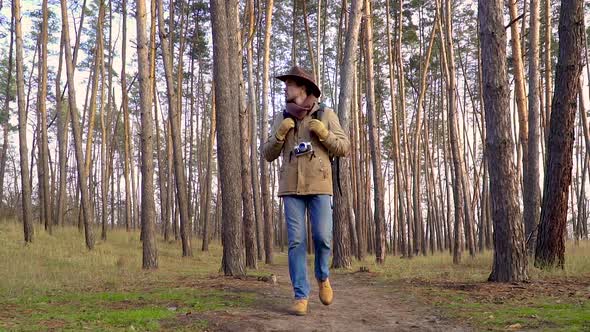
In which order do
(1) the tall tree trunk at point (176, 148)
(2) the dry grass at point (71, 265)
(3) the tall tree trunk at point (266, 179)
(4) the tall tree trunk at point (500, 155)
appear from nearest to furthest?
(4) the tall tree trunk at point (500, 155)
(2) the dry grass at point (71, 265)
(1) the tall tree trunk at point (176, 148)
(3) the tall tree trunk at point (266, 179)

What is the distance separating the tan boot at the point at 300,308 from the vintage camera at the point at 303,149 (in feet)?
4.36

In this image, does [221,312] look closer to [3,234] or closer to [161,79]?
[3,234]

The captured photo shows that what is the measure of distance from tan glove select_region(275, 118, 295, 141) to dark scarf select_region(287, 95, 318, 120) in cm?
11

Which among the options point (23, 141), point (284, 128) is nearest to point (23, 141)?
point (23, 141)

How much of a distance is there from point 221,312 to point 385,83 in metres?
29.0

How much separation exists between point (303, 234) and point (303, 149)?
78cm

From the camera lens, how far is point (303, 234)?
15.8 ft

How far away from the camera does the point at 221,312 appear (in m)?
4.75

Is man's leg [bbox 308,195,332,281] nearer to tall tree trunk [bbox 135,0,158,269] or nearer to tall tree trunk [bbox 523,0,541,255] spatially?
tall tree trunk [bbox 523,0,541,255]

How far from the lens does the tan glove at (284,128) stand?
15.7ft

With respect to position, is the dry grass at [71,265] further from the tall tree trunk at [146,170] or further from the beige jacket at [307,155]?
the beige jacket at [307,155]

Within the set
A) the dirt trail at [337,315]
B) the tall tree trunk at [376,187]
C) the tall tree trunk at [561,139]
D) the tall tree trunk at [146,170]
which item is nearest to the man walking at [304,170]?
the dirt trail at [337,315]

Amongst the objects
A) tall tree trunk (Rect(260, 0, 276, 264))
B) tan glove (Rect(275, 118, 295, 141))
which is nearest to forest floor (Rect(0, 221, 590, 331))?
tan glove (Rect(275, 118, 295, 141))

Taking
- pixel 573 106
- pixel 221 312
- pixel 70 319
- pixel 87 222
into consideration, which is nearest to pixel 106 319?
pixel 70 319
